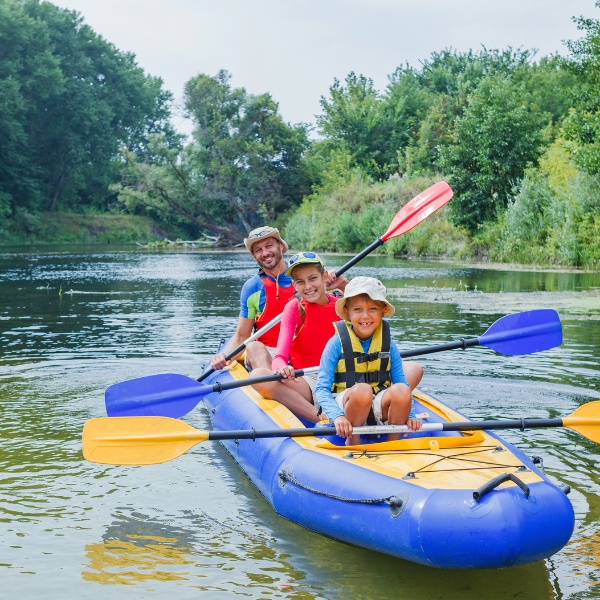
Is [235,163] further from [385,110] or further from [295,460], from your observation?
[295,460]

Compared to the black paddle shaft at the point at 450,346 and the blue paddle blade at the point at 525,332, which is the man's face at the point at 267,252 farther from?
the blue paddle blade at the point at 525,332

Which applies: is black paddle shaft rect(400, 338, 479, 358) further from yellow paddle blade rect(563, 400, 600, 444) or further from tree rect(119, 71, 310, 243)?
tree rect(119, 71, 310, 243)

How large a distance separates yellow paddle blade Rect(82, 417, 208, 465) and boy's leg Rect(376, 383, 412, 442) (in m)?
0.78

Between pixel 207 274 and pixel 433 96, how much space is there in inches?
905

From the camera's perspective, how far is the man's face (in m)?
5.11

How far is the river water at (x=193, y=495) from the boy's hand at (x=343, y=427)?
448 mm

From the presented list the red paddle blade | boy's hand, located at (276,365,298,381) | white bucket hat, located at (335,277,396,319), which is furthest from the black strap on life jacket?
the red paddle blade

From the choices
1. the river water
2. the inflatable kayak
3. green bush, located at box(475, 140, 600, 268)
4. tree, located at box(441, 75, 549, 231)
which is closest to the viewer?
the inflatable kayak

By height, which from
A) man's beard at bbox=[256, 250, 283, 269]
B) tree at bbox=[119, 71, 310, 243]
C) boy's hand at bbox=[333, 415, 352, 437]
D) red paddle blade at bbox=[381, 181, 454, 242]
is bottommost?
boy's hand at bbox=[333, 415, 352, 437]

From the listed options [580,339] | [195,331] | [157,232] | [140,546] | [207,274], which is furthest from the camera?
[157,232]

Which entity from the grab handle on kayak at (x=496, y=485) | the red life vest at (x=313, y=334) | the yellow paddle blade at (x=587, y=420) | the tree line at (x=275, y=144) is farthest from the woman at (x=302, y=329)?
the tree line at (x=275, y=144)

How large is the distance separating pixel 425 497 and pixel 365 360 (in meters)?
0.95

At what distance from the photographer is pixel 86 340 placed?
848 cm

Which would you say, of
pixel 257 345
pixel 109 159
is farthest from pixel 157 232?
pixel 257 345
